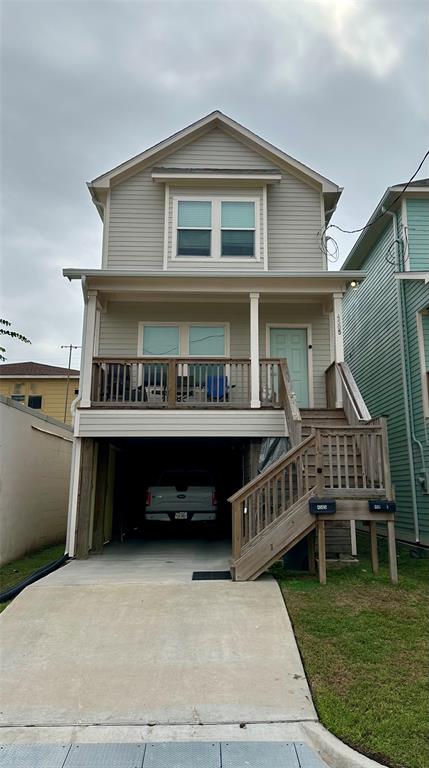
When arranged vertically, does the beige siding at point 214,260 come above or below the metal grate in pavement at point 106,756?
above

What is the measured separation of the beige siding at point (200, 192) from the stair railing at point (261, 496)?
556 centimetres

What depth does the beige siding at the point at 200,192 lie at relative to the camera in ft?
36.8

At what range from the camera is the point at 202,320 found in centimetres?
1108

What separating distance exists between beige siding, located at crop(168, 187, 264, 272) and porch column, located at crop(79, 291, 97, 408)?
2.25 meters

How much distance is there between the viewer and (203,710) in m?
3.61

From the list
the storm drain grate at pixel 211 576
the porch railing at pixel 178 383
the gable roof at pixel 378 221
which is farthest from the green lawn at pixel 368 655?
the gable roof at pixel 378 221

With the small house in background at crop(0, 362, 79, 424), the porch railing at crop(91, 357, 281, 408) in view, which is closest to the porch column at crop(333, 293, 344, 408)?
the porch railing at crop(91, 357, 281, 408)

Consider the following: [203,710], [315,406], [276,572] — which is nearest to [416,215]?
[315,406]

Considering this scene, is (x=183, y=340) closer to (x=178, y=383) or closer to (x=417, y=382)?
(x=178, y=383)

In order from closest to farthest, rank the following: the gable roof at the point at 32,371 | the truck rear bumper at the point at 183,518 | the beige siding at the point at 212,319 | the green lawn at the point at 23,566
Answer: the green lawn at the point at 23,566 < the truck rear bumper at the point at 183,518 < the beige siding at the point at 212,319 < the gable roof at the point at 32,371

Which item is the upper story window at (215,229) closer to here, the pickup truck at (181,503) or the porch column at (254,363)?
the porch column at (254,363)

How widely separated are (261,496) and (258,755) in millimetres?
3658

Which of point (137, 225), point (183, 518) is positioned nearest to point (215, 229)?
point (137, 225)

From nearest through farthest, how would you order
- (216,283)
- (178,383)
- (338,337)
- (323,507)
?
(323,507) → (216,283) → (338,337) → (178,383)
